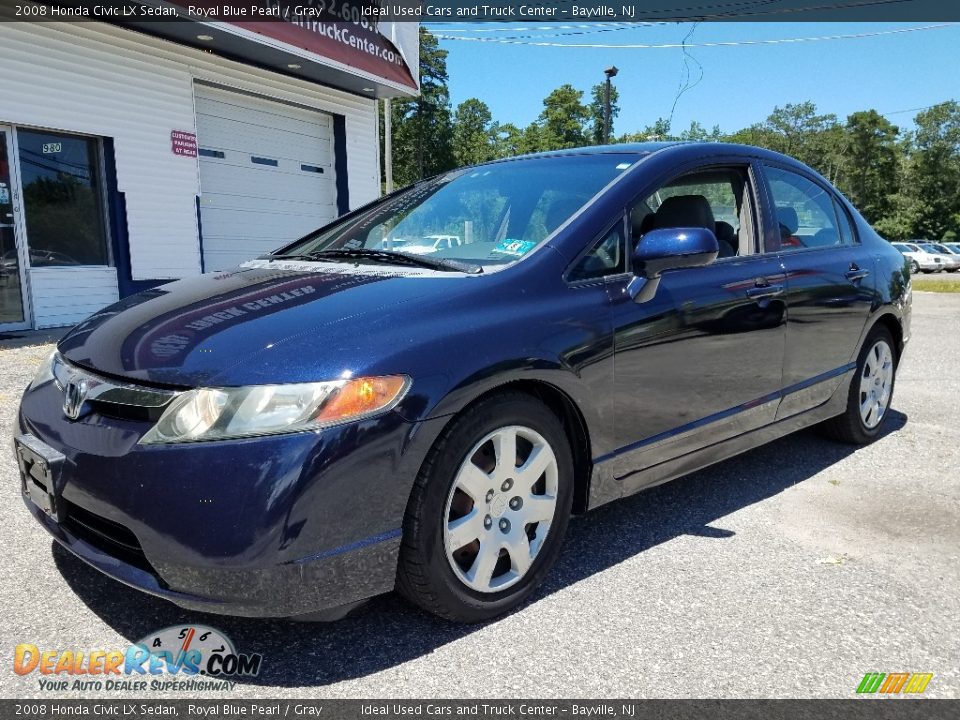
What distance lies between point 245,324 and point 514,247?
3.35ft

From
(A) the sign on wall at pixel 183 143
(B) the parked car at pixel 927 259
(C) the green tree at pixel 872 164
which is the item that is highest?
(C) the green tree at pixel 872 164

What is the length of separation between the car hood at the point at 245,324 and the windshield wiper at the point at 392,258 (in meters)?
0.07

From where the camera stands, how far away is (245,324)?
2152 mm

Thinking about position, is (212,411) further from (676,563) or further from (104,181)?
(104,181)

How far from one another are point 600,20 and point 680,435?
13437mm

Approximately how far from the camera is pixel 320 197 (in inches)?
494

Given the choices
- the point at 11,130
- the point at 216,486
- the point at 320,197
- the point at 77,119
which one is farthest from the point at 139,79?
the point at 216,486

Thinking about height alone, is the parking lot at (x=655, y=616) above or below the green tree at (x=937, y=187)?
below

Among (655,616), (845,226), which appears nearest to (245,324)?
(655,616)

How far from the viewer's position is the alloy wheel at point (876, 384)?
425cm

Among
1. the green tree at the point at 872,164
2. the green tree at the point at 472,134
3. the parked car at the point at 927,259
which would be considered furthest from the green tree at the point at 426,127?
the green tree at the point at 872,164

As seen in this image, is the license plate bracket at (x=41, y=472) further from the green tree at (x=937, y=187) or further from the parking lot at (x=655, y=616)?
the green tree at (x=937, y=187)

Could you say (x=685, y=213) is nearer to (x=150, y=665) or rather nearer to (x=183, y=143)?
(x=150, y=665)

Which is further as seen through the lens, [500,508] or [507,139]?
[507,139]
